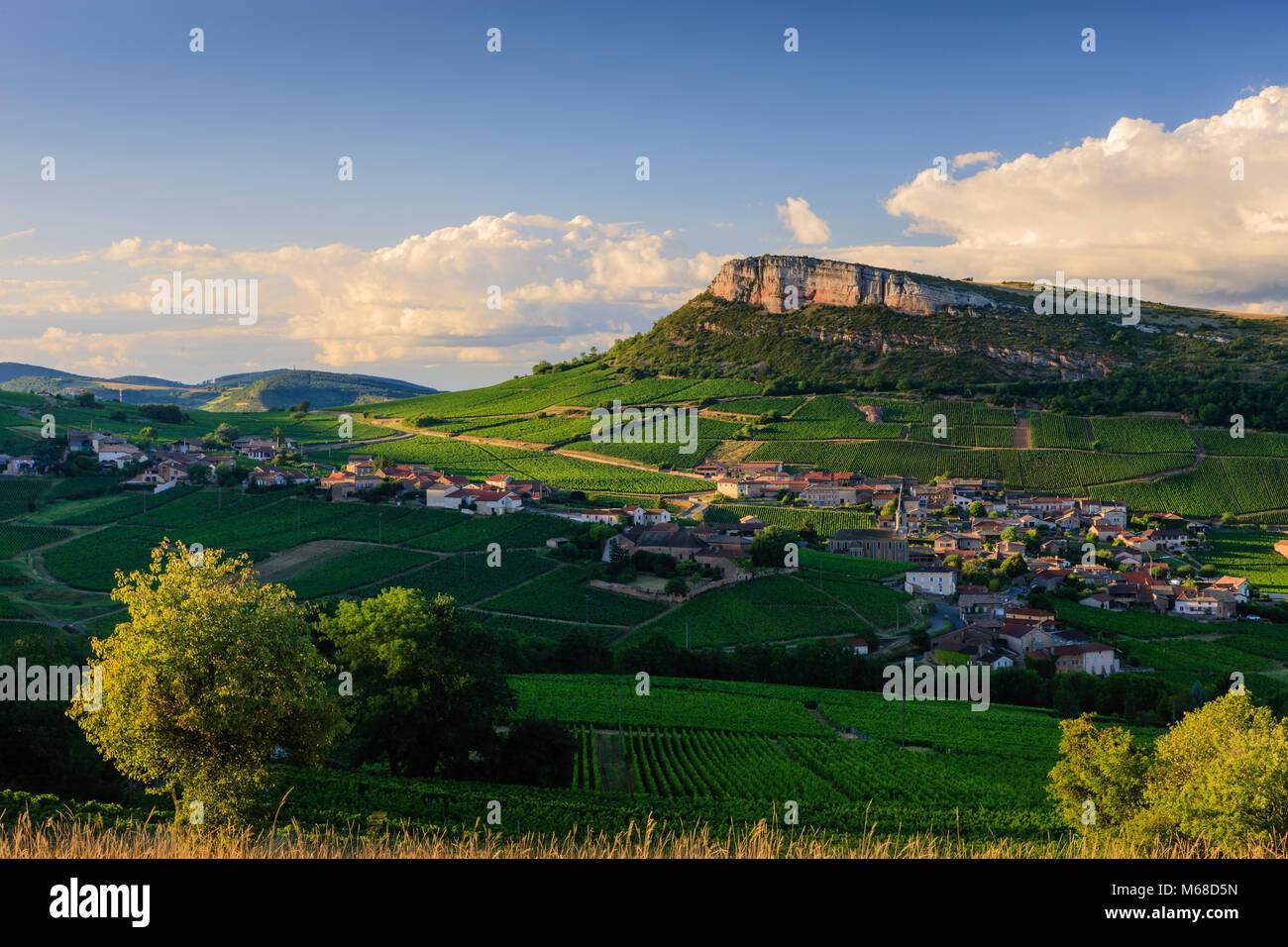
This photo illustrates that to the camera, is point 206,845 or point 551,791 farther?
point 551,791

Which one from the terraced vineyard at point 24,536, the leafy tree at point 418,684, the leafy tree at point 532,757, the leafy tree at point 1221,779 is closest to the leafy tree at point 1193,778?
the leafy tree at point 1221,779

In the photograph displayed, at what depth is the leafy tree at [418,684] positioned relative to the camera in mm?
26609

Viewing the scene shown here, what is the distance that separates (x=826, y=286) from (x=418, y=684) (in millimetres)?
165732

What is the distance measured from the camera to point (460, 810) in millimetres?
21469

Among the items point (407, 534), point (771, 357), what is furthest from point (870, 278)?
point (407, 534)

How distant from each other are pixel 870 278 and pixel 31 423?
465 ft

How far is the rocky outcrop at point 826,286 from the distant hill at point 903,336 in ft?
0.87

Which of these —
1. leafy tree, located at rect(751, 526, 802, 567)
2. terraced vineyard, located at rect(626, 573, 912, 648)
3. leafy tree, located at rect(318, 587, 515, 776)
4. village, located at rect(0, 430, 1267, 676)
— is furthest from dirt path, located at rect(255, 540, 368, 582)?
leafy tree, located at rect(318, 587, 515, 776)

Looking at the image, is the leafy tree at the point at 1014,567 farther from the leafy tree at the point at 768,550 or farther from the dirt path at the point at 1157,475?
the dirt path at the point at 1157,475

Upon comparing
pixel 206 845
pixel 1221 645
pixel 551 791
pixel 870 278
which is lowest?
pixel 1221 645

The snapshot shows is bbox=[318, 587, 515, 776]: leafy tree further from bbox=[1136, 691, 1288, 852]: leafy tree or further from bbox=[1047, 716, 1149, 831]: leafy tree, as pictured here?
bbox=[1136, 691, 1288, 852]: leafy tree

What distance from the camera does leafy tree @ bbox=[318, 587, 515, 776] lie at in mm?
26609

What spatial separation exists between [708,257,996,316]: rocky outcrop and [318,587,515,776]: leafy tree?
6073 inches

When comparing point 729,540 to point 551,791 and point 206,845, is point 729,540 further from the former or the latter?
point 206,845
